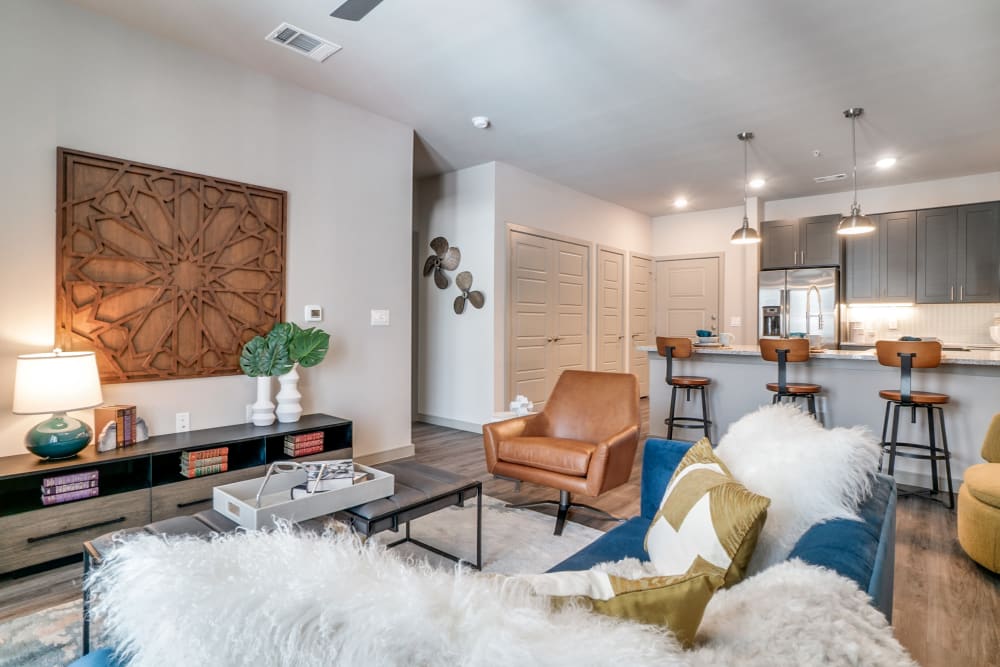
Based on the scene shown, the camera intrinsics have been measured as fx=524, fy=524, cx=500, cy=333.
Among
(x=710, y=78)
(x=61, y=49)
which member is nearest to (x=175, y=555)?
(x=61, y=49)

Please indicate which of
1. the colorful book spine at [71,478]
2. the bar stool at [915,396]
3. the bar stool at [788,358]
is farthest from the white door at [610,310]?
the colorful book spine at [71,478]

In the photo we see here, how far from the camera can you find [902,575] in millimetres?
2441

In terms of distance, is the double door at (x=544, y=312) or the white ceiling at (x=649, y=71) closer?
the white ceiling at (x=649, y=71)

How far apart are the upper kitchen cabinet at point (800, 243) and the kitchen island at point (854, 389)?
7.75 feet

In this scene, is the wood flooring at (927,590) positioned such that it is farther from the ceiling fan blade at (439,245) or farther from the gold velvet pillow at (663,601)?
the ceiling fan blade at (439,245)

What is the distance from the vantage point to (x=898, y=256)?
5.97 meters

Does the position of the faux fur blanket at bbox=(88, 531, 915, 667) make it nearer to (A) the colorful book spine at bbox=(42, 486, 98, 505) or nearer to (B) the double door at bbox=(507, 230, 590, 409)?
(A) the colorful book spine at bbox=(42, 486, 98, 505)

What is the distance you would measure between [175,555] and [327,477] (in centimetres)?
153

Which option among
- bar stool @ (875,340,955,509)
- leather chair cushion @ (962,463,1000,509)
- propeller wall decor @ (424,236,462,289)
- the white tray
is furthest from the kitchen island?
the white tray

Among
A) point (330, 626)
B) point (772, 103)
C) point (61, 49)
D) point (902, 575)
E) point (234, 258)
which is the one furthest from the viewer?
point (772, 103)

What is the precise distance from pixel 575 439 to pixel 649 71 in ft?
8.14

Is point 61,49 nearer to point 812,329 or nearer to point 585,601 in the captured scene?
point 585,601

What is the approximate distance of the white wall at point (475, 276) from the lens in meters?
5.40

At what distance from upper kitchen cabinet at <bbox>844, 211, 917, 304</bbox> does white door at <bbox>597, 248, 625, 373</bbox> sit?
2691mm
